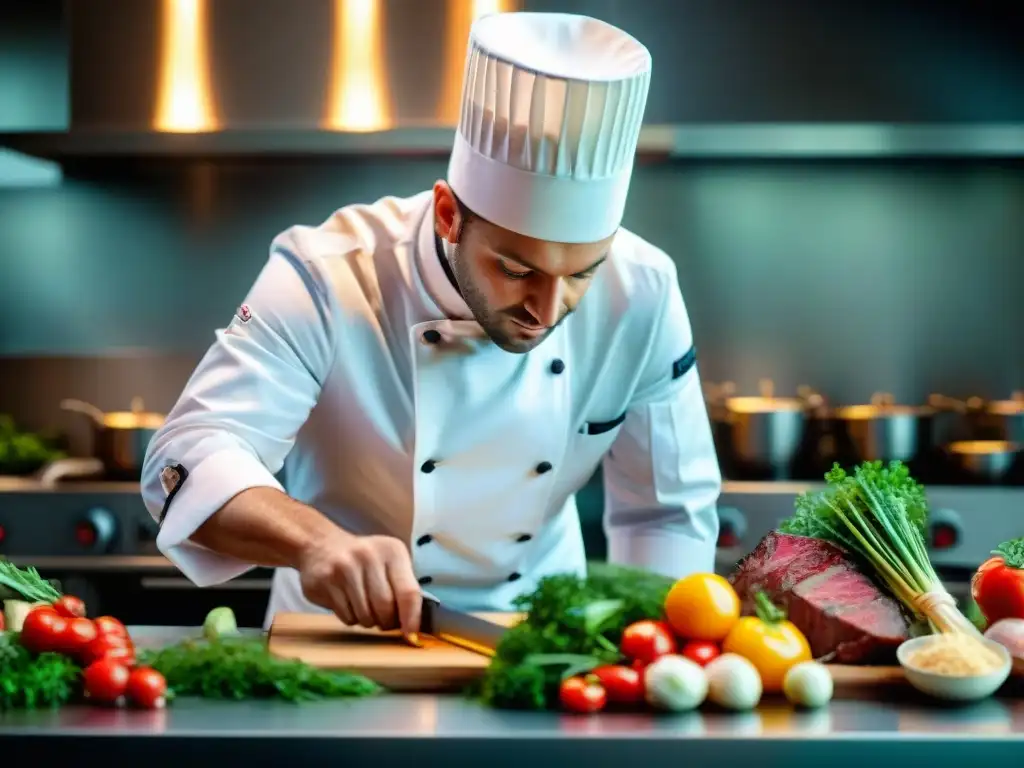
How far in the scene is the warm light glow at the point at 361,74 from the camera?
3.73 m

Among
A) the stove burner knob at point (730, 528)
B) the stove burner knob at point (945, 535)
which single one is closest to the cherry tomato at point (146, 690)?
the stove burner knob at point (730, 528)

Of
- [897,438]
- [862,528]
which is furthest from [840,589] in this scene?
[897,438]

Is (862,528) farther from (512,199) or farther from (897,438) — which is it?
(897,438)

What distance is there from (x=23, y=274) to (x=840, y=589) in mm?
3279

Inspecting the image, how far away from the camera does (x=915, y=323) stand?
4.15 metres

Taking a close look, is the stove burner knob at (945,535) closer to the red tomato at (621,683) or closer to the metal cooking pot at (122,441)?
the metal cooking pot at (122,441)

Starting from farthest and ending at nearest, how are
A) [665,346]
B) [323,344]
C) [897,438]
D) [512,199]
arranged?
[897,438] < [665,346] < [323,344] < [512,199]

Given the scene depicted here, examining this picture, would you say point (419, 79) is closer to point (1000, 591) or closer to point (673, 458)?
point (673, 458)

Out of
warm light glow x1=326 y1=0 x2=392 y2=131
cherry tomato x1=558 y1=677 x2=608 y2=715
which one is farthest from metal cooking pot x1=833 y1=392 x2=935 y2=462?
cherry tomato x1=558 y1=677 x2=608 y2=715

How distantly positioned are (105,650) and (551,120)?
884 mm

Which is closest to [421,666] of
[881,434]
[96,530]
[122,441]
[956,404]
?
[96,530]

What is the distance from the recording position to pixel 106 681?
1.40 metres

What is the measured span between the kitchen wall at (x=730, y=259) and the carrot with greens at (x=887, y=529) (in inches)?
96.4

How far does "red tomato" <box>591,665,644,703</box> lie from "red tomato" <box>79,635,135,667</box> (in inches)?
20.8
